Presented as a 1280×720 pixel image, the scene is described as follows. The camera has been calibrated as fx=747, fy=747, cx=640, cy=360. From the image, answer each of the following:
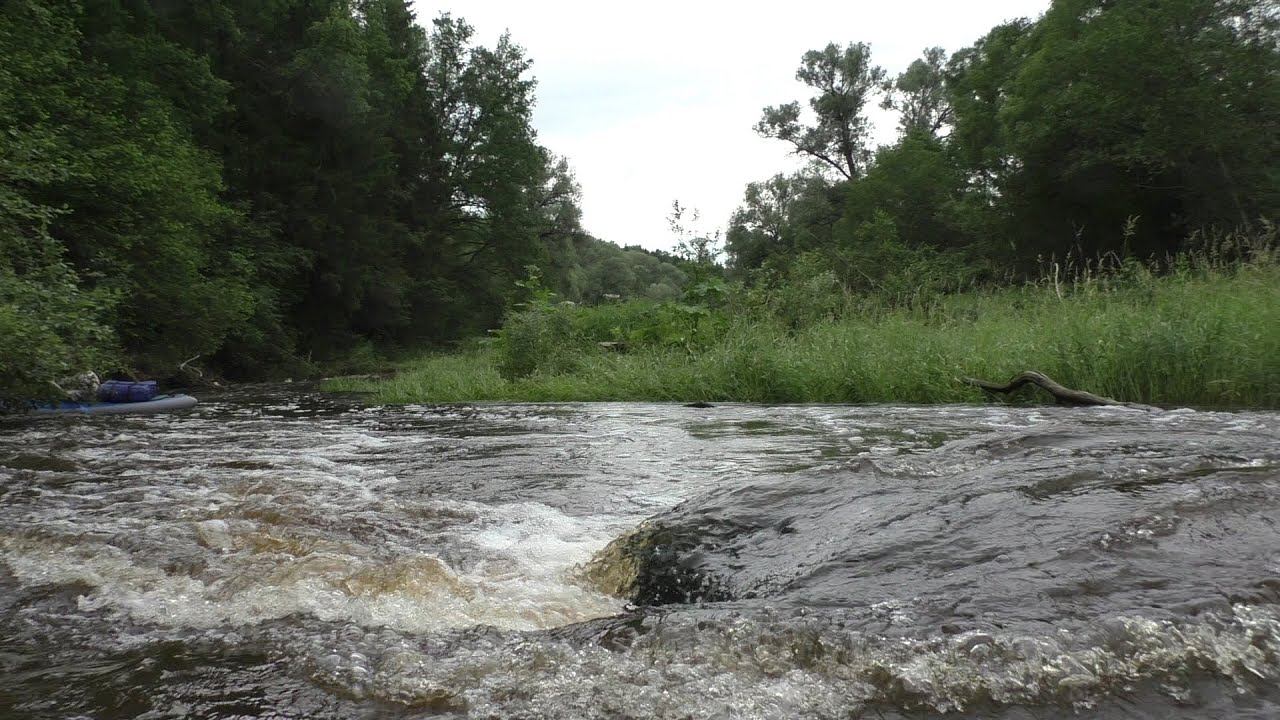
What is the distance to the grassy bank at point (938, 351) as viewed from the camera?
641cm

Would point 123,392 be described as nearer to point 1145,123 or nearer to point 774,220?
point 1145,123

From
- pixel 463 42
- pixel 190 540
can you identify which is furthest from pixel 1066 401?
pixel 463 42

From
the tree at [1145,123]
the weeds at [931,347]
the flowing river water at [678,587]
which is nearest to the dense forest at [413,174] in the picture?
the tree at [1145,123]

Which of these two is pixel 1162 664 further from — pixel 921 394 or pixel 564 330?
pixel 564 330

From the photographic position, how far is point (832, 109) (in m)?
41.9

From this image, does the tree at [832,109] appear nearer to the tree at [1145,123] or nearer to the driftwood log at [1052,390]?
the tree at [1145,123]

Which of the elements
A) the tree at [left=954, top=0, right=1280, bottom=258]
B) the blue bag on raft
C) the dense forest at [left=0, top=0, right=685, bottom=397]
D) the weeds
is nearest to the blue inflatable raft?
the blue bag on raft

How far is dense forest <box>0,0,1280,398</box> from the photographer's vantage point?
13516mm

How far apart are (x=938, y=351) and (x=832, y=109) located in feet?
122

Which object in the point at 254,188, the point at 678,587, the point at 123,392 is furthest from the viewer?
the point at 254,188

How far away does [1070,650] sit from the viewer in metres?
1.61

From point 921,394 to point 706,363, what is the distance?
115 inches

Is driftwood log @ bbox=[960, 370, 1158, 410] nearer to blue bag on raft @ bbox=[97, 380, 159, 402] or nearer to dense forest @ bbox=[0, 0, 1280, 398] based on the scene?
dense forest @ bbox=[0, 0, 1280, 398]

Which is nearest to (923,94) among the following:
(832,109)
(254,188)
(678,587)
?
(832,109)
